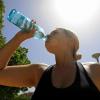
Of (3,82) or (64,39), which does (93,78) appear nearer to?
(64,39)

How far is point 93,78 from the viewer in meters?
3.68

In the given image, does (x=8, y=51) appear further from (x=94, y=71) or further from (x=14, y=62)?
(x=14, y=62)

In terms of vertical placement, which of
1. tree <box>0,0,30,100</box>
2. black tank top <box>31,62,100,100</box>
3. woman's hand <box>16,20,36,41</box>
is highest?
woman's hand <box>16,20,36,41</box>

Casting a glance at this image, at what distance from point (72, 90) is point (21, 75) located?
666mm

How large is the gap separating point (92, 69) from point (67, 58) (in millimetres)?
328

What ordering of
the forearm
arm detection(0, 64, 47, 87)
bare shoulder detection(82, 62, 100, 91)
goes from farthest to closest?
the forearm
arm detection(0, 64, 47, 87)
bare shoulder detection(82, 62, 100, 91)

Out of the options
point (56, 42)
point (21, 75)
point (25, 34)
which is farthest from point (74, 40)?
point (21, 75)

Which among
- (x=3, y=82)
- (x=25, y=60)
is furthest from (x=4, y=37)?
(x=3, y=82)

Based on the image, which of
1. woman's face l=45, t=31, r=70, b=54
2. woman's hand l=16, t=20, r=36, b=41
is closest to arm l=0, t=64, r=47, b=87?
woman's face l=45, t=31, r=70, b=54

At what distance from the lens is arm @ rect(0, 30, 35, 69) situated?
410 centimetres

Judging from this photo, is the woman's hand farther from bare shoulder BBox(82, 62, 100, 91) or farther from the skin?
bare shoulder BBox(82, 62, 100, 91)

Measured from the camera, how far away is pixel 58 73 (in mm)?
3861

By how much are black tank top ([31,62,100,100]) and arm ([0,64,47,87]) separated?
256mm

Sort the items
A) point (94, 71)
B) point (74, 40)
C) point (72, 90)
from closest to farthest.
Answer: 1. point (72, 90)
2. point (94, 71)
3. point (74, 40)
